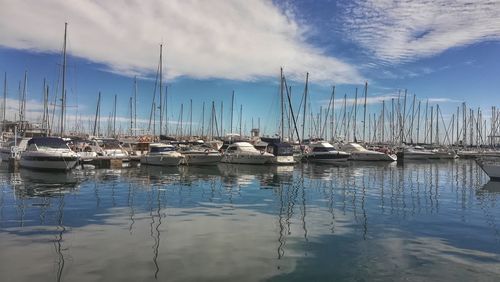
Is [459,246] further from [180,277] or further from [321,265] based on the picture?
[180,277]

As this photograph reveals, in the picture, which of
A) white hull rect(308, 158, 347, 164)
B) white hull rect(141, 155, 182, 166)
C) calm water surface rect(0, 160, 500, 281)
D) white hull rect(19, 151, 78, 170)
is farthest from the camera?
white hull rect(308, 158, 347, 164)

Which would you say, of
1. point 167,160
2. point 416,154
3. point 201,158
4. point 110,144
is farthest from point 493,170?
point 110,144

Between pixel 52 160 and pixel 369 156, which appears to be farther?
pixel 369 156

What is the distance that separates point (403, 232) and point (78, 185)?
76.5ft

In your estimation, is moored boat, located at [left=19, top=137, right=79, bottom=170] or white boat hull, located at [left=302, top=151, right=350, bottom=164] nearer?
moored boat, located at [left=19, top=137, right=79, bottom=170]

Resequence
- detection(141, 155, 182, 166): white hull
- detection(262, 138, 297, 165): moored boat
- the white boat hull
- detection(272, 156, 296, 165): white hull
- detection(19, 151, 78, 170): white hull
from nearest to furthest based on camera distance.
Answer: detection(19, 151, 78, 170): white hull → detection(141, 155, 182, 166): white hull → detection(272, 156, 296, 165): white hull → detection(262, 138, 297, 165): moored boat → the white boat hull

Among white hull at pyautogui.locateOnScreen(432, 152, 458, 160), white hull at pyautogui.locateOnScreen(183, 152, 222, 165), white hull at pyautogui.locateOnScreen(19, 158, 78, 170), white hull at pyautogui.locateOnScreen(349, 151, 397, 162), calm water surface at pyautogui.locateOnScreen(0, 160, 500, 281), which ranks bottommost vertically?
calm water surface at pyautogui.locateOnScreen(0, 160, 500, 281)

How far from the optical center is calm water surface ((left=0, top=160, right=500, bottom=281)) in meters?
10.5

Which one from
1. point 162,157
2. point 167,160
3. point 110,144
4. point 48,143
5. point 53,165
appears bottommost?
point 53,165

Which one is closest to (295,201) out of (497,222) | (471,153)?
(497,222)

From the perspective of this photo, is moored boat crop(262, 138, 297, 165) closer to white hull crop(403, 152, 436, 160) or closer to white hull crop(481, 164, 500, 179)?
white hull crop(481, 164, 500, 179)

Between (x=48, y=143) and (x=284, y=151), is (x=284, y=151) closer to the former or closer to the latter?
(x=284, y=151)

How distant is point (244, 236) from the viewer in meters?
14.5

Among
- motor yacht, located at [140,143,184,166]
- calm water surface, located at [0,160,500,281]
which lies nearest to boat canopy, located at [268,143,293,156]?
motor yacht, located at [140,143,184,166]
